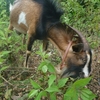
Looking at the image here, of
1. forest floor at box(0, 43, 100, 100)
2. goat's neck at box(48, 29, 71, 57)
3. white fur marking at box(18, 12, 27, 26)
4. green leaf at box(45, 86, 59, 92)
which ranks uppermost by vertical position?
white fur marking at box(18, 12, 27, 26)

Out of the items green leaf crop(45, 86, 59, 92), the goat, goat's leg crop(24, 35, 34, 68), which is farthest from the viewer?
goat's leg crop(24, 35, 34, 68)

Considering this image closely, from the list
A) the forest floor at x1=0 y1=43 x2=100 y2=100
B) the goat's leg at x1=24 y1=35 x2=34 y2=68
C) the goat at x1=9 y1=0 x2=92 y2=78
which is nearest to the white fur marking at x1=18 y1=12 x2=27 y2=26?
the goat at x1=9 y1=0 x2=92 y2=78

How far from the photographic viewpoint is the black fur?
4.20 meters

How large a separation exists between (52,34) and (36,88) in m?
1.80

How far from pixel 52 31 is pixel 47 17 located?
0.98 ft

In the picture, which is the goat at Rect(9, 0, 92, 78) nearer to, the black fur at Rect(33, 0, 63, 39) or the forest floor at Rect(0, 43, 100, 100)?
the black fur at Rect(33, 0, 63, 39)

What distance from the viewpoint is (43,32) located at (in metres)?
4.19

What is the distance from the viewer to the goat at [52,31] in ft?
11.1

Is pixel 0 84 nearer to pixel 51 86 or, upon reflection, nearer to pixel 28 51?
pixel 51 86

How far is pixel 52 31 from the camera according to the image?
4.12 meters

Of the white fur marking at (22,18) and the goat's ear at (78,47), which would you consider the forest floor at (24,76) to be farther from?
the white fur marking at (22,18)

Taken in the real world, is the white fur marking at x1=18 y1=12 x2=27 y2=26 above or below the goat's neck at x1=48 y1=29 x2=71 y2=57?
above

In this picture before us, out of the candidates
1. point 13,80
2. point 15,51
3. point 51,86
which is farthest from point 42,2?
point 51,86

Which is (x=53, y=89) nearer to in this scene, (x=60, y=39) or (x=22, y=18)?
(x=60, y=39)
